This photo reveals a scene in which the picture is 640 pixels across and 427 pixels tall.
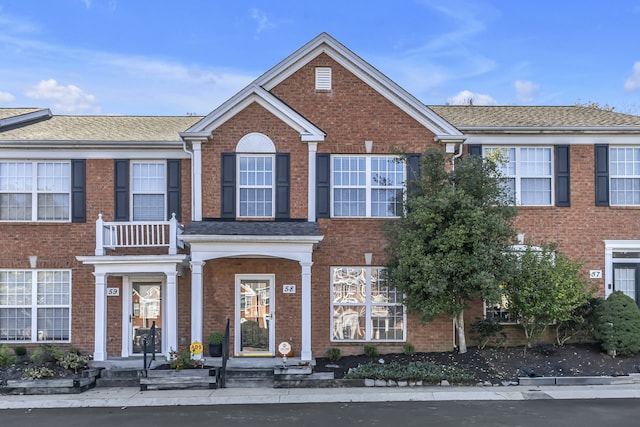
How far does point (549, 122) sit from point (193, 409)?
41.4 feet

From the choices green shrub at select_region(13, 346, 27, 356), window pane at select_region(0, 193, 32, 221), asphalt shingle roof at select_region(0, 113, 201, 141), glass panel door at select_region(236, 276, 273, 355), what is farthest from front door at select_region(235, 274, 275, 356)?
window pane at select_region(0, 193, 32, 221)

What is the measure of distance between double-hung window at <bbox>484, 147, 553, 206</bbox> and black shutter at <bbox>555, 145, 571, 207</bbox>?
0.19 metres

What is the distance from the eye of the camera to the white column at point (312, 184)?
56.6 ft

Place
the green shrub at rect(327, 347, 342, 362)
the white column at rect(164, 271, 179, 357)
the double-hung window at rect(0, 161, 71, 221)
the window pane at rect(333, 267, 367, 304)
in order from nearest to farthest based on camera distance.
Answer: the white column at rect(164, 271, 179, 357) < the green shrub at rect(327, 347, 342, 362) < the window pane at rect(333, 267, 367, 304) < the double-hung window at rect(0, 161, 71, 221)

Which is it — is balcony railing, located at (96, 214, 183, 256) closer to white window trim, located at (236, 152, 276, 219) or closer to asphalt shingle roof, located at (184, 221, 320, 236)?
asphalt shingle roof, located at (184, 221, 320, 236)

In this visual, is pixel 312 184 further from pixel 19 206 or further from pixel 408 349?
pixel 19 206

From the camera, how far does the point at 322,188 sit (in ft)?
57.1

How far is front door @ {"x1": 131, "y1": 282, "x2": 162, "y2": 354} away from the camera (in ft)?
59.0

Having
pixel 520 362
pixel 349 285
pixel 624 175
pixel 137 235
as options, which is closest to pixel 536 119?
pixel 624 175

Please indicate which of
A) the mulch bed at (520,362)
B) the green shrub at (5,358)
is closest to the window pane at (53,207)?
the green shrub at (5,358)

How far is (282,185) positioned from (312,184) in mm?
789

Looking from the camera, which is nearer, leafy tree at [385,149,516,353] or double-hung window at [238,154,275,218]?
leafy tree at [385,149,516,353]

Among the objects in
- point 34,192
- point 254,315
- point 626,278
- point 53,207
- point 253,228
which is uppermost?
point 34,192

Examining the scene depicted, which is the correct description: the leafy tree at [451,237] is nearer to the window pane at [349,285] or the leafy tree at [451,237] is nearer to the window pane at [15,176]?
the window pane at [349,285]
